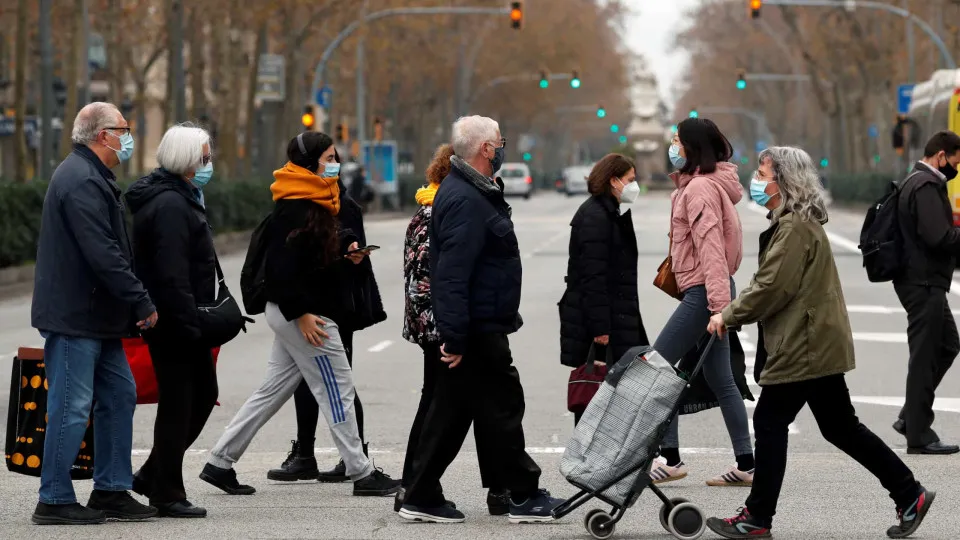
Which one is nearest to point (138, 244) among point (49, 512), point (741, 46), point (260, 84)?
point (49, 512)

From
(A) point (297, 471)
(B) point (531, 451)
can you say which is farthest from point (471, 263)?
(B) point (531, 451)

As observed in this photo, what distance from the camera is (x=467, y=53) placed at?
8538 centimetres

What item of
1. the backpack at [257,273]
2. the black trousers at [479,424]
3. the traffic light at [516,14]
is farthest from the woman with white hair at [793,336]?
the traffic light at [516,14]

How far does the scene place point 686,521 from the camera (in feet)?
24.5

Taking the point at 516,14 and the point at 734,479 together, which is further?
the point at 516,14

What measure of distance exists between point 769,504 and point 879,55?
5496 centimetres

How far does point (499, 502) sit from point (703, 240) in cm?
152

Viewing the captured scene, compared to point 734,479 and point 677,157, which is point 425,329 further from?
point 734,479

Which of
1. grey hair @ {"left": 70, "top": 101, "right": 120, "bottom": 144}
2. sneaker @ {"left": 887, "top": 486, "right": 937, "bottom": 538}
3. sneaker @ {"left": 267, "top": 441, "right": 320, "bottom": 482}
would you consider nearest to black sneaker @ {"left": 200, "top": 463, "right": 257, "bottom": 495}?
sneaker @ {"left": 267, "top": 441, "right": 320, "bottom": 482}

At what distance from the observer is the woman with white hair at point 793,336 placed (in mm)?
7430

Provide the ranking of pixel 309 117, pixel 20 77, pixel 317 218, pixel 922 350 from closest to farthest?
pixel 317 218 < pixel 922 350 < pixel 20 77 < pixel 309 117

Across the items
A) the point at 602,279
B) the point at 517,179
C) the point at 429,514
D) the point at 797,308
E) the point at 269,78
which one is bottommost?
the point at 517,179

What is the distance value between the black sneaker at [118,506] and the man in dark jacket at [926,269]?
4.06 metres

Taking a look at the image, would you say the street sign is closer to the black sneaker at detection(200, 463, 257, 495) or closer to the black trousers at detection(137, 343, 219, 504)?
the black sneaker at detection(200, 463, 257, 495)
